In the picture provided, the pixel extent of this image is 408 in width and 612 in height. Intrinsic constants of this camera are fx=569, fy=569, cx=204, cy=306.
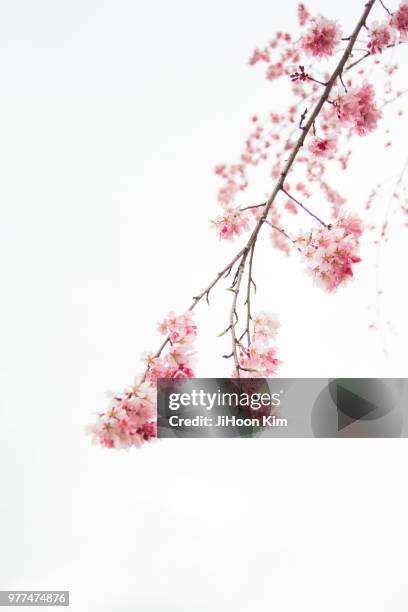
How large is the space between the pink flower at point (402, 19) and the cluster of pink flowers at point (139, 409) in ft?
3.89

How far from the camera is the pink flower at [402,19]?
1.65 m

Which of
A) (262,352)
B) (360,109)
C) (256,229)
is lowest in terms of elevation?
(262,352)

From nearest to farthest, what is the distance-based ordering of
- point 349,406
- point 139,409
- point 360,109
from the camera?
point 139,409
point 360,109
point 349,406

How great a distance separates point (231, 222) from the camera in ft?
4.97

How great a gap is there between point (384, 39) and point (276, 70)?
1340mm

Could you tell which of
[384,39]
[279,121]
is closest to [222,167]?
[279,121]

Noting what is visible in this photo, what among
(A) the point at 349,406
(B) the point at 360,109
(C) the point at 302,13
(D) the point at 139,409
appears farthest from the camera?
(C) the point at 302,13

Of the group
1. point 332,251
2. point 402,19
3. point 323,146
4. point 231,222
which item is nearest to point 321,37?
point 402,19

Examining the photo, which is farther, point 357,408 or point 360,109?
point 357,408

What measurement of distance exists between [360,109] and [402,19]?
0.40m

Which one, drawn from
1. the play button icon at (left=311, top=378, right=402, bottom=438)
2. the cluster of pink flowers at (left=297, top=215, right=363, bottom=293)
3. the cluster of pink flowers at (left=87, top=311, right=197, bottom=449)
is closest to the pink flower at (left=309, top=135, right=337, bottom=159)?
the cluster of pink flowers at (left=297, top=215, right=363, bottom=293)

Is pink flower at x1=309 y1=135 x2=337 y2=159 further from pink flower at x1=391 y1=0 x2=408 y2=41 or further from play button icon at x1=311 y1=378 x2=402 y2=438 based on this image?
play button icon at x1=311 y1=378 x2=402 y2=438

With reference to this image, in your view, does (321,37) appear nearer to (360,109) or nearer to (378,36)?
(378,36)

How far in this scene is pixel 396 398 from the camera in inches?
66.7
